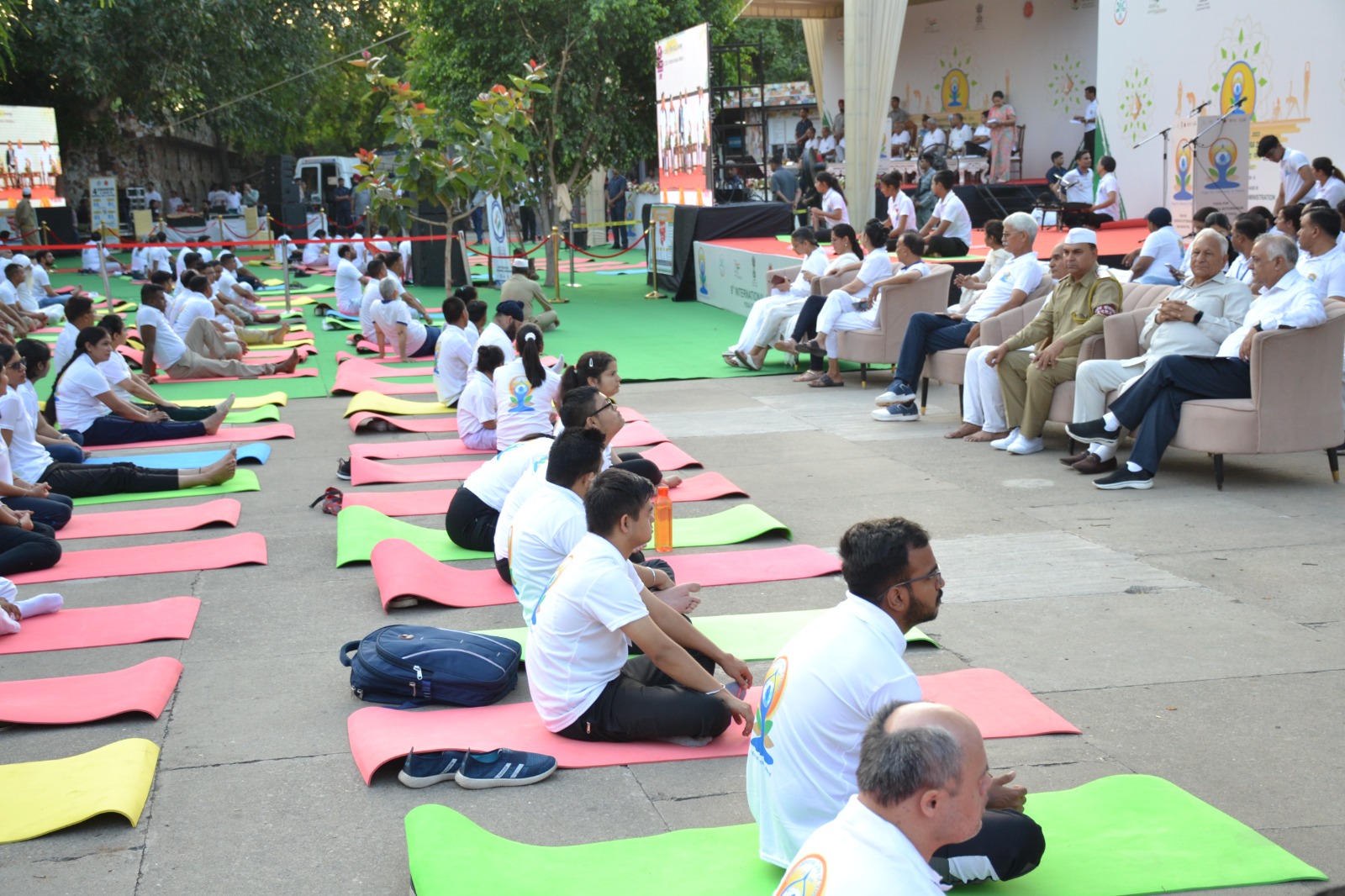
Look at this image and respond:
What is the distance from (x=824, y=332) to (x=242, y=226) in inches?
972

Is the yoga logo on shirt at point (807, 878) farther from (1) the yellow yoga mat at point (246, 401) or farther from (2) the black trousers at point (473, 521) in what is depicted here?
(1) the yellow yoga mat at point (246, 401)

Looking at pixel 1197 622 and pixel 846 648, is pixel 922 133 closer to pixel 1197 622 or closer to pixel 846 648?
pixel 1197 622

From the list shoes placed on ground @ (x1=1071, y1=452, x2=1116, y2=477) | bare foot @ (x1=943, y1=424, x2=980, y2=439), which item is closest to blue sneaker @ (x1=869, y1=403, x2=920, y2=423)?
bare foot @ (x1=943, y1=424, x2=980, y2=439)

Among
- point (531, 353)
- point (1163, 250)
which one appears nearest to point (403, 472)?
point (531, 353)

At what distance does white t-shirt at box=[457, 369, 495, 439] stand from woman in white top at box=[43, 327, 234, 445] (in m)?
2.15

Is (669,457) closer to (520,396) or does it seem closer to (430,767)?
(520,396)

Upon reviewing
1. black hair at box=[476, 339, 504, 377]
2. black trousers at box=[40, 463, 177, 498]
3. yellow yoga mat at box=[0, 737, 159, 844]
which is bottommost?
yellow yoga mat at box=[0, 737, 159, 844]

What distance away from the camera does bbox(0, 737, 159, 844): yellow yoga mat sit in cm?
360

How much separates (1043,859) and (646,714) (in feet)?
4.30

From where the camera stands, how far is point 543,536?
4684mm

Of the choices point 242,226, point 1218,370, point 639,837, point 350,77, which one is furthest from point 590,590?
point 350,77

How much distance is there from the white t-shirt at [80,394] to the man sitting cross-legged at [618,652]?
645 cm

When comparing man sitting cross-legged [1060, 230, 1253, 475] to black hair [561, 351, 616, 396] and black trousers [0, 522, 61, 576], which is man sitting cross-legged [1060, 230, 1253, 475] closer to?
black hair [561, 351, 616, 396]

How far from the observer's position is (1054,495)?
7340 mm
